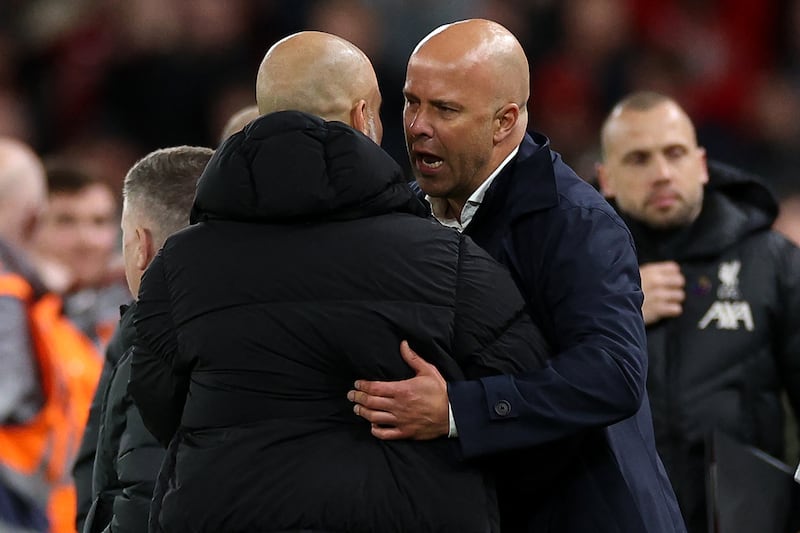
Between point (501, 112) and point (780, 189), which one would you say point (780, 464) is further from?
point (780, 189)

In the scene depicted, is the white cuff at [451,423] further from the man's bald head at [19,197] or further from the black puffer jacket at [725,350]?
the man's bald head at [19,197]

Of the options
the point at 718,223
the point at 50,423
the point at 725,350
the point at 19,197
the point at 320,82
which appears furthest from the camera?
the point at 19,197

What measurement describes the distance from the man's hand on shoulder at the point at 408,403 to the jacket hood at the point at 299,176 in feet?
0.94

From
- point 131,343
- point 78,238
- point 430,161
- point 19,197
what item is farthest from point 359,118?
point 78,238

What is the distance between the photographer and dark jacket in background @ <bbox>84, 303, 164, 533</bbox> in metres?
3.03

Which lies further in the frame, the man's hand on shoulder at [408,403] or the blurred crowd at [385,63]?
the blurred crowd at [385,63]

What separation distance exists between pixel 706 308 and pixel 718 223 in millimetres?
276

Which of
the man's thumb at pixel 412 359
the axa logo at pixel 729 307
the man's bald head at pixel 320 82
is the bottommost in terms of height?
the axa logo at pixel 729 307

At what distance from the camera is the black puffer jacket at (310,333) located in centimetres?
260

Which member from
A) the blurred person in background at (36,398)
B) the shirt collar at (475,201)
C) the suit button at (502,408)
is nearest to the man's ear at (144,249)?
the shirt collar at (475,201)

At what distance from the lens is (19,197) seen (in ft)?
17.5

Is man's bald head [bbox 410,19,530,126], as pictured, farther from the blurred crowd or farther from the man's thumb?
the blurred crowd

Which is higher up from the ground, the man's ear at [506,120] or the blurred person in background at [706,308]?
the man's ear at [506,120]

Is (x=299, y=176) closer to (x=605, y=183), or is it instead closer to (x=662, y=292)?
(x=662, y=292)
